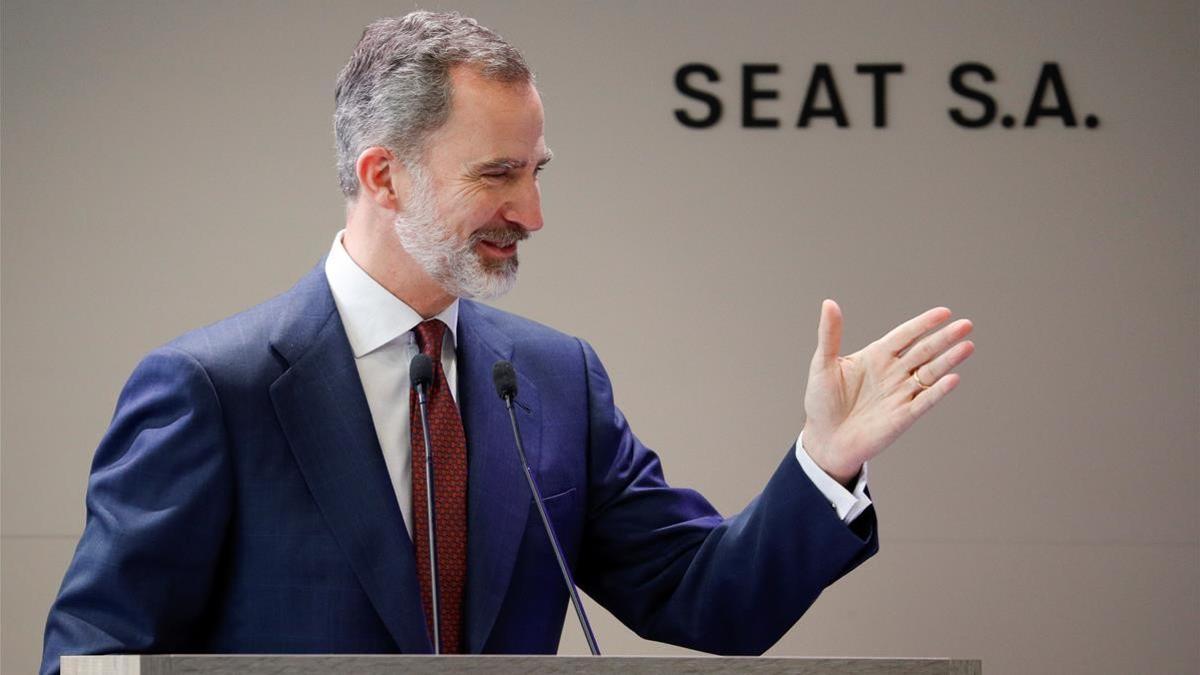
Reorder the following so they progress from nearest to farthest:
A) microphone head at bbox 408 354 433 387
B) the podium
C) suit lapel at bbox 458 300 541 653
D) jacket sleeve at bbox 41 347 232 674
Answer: the podium
jacket sleeve at bbox 41 347 232 674
microphone head at bbox 408 354 433 387
suit lapel at bbox 458 300 541 653

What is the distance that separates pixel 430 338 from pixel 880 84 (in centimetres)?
243

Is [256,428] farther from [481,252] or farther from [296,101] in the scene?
[296,101]

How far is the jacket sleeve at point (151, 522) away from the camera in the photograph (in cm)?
192

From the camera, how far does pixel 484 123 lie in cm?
223

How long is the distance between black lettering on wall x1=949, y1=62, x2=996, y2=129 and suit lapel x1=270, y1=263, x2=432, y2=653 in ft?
8.58

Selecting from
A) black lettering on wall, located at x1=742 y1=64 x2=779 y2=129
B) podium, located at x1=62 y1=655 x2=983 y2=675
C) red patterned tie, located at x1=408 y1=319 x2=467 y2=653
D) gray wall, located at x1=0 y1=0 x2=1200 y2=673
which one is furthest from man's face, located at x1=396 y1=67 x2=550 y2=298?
black lettering on wall, located at x1=742 y1=64 x2=779 y2=129

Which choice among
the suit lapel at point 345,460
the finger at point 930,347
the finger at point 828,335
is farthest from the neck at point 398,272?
the finger at point 930,347

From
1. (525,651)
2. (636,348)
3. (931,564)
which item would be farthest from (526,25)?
(525,651)

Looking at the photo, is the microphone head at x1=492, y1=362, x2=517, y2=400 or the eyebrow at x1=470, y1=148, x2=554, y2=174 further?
the eyebrow at x1=470, y1=148, x2=554, y2=174

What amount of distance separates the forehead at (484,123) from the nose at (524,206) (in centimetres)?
4

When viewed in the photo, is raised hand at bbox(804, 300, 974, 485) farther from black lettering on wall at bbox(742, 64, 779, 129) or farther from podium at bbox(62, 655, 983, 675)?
black lettering on wall at bbox(742, 64, 779, 129)

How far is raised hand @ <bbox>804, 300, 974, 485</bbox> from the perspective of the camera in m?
2.00

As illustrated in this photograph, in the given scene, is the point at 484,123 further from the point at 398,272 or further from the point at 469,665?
the point at 469,665

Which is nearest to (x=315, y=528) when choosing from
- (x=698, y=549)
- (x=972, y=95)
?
(x=698, y=549)
